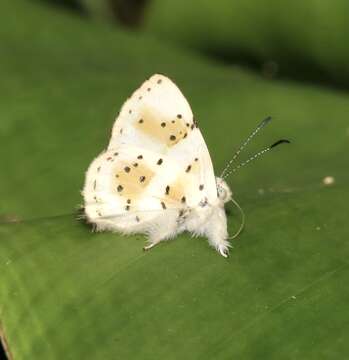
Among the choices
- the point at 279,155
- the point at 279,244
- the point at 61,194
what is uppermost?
the point at 279,244

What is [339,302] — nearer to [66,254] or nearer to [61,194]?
[66,254]

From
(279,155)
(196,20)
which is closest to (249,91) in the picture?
(279,155)

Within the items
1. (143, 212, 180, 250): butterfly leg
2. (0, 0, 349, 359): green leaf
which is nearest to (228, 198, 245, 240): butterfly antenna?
(0, 0, 349, 359): green leaf

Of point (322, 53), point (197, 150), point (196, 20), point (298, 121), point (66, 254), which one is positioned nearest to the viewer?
point (66, 254)

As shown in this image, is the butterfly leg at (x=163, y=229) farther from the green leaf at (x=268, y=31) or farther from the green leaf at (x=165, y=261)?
the green leaf at (x=268, y=31)

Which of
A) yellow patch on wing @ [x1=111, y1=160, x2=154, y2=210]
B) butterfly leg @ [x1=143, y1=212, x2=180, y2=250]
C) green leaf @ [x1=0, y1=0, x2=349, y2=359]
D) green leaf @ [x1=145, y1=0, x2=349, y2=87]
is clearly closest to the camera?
green leaf @ [x1=0, y1=0, x2=349, y2=359]

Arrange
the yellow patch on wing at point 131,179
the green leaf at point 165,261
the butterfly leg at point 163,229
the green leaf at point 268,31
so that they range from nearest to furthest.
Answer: the green leaf at point 165,261 → the butterfly leg at point 163,229 → the yellow patch on wing at point 131,179 → the green leaf at point 268,31

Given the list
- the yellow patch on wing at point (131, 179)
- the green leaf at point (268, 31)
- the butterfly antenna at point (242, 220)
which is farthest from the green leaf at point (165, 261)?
the green leaf at point (268, 31)

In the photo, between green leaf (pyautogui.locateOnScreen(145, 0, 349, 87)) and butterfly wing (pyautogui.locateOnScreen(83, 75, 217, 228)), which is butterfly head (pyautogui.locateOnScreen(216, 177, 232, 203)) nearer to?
butterfly wing (pyautogui.locateOnScreen(83, 75, 217, 228))
